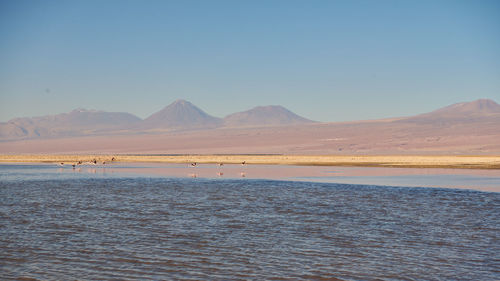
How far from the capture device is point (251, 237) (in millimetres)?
15320

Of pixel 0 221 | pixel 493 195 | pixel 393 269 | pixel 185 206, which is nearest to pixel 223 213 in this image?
pixel 185 206

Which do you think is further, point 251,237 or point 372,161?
point 372,161

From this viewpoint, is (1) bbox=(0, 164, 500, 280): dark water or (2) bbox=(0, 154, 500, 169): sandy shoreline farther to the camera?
(2) bbox=(0, 154, 500, 169): sandy shoreline

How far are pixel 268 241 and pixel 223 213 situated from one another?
5.53 m

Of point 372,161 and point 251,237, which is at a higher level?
point 251,237

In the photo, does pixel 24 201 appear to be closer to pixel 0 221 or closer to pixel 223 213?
pixel 0 221

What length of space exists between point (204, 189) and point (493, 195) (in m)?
14.2

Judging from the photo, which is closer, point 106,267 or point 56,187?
point 106,267

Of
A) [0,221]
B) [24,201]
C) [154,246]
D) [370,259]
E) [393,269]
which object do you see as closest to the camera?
[393,269]

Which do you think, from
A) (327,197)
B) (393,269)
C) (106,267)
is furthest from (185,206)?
(393,269)

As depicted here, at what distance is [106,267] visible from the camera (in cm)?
1195

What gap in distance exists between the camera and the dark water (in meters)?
11.8

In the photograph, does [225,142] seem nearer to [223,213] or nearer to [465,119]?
[465,119]

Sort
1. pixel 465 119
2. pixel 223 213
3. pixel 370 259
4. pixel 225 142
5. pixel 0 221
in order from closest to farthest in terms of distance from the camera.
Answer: pixel 370 259 → pixel 0 221 → pixel 223 213 → pixel 225 142 → pixel 465 119
